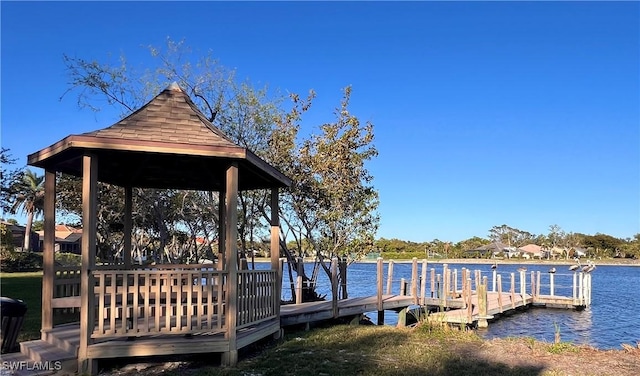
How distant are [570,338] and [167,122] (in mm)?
14126

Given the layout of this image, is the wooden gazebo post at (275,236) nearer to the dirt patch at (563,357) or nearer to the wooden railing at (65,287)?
the wooden railing at (65,287)

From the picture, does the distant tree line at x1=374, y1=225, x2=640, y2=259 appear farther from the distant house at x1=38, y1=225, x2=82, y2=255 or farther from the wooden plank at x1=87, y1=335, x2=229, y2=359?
the wooden plank at x1=87, y1=335, x2=229, y2=359

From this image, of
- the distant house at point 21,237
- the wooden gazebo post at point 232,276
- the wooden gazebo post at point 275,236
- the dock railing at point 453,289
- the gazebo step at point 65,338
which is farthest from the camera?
the distant house at point 21,237

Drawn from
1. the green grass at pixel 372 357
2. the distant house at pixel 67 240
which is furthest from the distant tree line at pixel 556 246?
the green grass at pixel 372 357

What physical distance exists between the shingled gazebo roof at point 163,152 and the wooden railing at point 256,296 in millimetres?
1659

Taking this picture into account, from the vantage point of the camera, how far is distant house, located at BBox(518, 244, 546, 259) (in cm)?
9202

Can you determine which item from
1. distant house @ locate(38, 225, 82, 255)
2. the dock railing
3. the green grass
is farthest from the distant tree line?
the green grass

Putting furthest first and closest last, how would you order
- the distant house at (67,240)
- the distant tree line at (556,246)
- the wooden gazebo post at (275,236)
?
1. the distant tree line at (556,246)
2. the distant house at (67,240)
3. the wooden gazebo post at (275,236)

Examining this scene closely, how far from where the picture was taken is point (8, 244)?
107 ft

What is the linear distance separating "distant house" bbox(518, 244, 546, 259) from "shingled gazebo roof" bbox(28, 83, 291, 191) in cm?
9117

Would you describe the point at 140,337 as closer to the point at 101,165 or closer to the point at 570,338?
the point at 101,165

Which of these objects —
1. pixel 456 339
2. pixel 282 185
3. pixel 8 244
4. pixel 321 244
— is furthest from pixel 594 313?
pixel 8 244

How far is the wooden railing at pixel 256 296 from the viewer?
320 inches

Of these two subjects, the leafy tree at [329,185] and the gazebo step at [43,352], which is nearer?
the gazebo step at [43,352]
